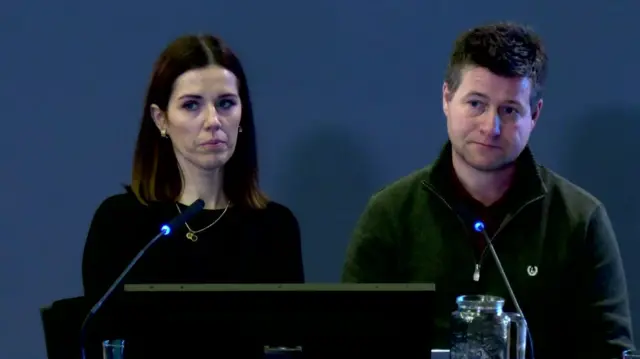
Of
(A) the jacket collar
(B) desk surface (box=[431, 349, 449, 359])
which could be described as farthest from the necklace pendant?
(B) desk surface (box=[431, 349, 449, 359])

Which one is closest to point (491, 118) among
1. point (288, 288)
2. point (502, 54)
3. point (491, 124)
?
point (491, 124)

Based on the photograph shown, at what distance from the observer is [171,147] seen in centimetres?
217

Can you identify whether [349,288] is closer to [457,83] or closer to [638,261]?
[457,83]

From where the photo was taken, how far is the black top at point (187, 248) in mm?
2064

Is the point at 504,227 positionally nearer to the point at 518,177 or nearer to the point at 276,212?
the point at 518,177

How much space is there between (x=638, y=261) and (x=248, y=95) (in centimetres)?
123

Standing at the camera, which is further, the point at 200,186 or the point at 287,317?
the point at 200,186

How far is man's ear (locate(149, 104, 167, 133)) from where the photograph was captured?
6.98ft

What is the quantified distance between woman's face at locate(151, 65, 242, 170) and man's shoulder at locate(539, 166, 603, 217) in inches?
31.4

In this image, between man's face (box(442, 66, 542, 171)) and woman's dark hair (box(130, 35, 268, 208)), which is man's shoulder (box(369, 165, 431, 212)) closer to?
man's face (box(442, 66, 542, 171))

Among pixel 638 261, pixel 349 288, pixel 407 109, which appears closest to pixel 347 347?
pixel 349 288

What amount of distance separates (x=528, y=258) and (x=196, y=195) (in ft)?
2.75

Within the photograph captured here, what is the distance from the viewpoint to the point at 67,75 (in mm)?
2461

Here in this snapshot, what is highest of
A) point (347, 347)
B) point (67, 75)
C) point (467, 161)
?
point (67, 75)
